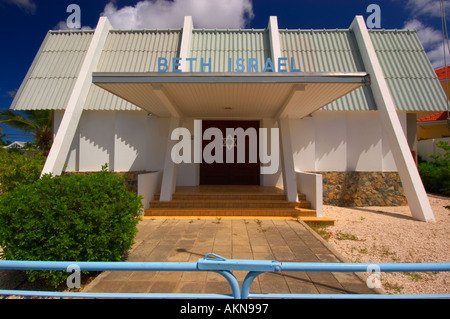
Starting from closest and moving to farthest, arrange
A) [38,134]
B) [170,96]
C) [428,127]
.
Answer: [170,96] < [38,134] < [428,127]

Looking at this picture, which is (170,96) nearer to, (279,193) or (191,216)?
(191,216)

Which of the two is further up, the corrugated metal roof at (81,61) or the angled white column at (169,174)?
the corrugated metal roof at (81,61)

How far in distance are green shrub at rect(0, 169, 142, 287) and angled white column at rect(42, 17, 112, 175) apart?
3.89 metres

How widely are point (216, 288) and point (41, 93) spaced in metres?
9.70

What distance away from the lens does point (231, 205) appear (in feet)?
25.1

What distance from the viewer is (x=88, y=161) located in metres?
9.44

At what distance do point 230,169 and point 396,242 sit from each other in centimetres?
601

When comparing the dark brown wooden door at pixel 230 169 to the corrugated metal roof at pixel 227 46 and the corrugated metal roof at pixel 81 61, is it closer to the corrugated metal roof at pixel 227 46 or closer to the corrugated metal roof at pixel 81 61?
the corrugated metal roof at pixel 227 46

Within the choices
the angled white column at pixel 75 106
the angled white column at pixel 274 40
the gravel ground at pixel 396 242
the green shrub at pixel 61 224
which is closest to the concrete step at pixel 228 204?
the gravel ground at pixel 396 242

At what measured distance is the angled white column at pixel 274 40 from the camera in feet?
30.3

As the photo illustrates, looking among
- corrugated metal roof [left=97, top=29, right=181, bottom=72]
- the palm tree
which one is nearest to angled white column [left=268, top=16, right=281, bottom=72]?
corrugated metal roof [left=97, top=29, right=181, bottom=72]

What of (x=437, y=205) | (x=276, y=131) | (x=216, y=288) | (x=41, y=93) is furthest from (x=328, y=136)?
(x=41, y=93)

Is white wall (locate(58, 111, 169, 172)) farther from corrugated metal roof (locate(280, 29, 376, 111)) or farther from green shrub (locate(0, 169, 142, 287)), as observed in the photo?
corrugated metal roof (locate(280, 29, 376, 111))

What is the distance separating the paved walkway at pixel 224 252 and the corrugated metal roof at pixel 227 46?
5.80m
